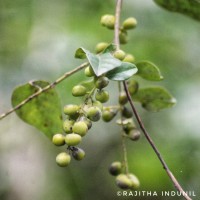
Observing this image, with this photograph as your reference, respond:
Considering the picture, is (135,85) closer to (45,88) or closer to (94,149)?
(45,88)

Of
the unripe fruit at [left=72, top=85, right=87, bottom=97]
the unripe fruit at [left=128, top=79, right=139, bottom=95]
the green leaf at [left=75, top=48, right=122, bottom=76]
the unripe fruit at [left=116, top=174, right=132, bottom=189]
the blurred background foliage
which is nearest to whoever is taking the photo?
the green leaf at [left=75, top=48, right=122, bottom=76]

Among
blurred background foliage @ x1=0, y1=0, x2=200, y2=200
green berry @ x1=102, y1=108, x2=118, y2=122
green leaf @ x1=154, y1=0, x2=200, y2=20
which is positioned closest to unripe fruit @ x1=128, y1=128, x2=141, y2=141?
green berry @ x1=102, y1=108, x2=118, y2=122

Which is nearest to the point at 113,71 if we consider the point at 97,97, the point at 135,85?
the point at 97,97

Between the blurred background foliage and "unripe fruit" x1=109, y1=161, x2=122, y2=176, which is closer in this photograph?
"unripe fruit" x1=109, y1=161, x2=122, y2=176

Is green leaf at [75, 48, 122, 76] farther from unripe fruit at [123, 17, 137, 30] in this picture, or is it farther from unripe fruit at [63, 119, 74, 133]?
unripe fruit at [123, 17, 137, 30]

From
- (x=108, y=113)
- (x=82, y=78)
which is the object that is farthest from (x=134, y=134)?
(x=82, y=78)

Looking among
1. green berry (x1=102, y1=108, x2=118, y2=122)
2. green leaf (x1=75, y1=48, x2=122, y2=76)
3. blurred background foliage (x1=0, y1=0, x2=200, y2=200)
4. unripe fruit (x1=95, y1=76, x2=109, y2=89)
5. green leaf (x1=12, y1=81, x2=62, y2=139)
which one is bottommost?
blurred background foliage (x1=0, y1=0, x2=200, y2=200)
